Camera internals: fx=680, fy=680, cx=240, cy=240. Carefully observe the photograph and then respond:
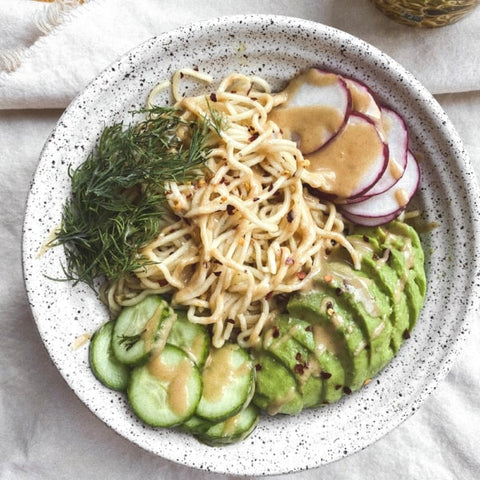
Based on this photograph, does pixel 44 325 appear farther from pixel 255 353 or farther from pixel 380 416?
pixel 380 416

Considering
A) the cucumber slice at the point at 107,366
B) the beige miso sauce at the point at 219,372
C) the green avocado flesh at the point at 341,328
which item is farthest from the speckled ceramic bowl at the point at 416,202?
the beige miso sauce at the point at 219,372

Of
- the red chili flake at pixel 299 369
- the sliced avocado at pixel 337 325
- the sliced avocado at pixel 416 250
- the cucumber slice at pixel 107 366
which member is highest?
the sliced avocado at pixel 416 250

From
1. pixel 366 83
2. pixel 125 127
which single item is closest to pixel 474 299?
pixel 366 83

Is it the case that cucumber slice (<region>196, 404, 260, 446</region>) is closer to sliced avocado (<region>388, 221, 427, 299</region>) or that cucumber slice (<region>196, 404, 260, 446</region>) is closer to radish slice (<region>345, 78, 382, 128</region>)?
sliced avocado (<region>388, 221, 427, 299</region>)

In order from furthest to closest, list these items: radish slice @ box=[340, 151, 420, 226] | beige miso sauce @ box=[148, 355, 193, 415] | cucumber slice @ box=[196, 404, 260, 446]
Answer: radish slice @ box=[340, 151, 420, 226] < cucumber slice @ box=[196, 404, 260, 446] < beige miso sauce @ box=[148, 355, 193, 415]

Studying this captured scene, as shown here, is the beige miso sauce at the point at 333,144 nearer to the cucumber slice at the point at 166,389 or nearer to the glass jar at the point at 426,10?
the glass jar at the point at 426,10

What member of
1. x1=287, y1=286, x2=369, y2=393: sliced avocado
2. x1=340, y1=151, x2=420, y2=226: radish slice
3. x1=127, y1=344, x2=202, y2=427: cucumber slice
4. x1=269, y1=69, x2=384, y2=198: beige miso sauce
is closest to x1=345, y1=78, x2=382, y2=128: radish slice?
x1=269, y1=69, x2=384, y2=198: beige miso sauce
